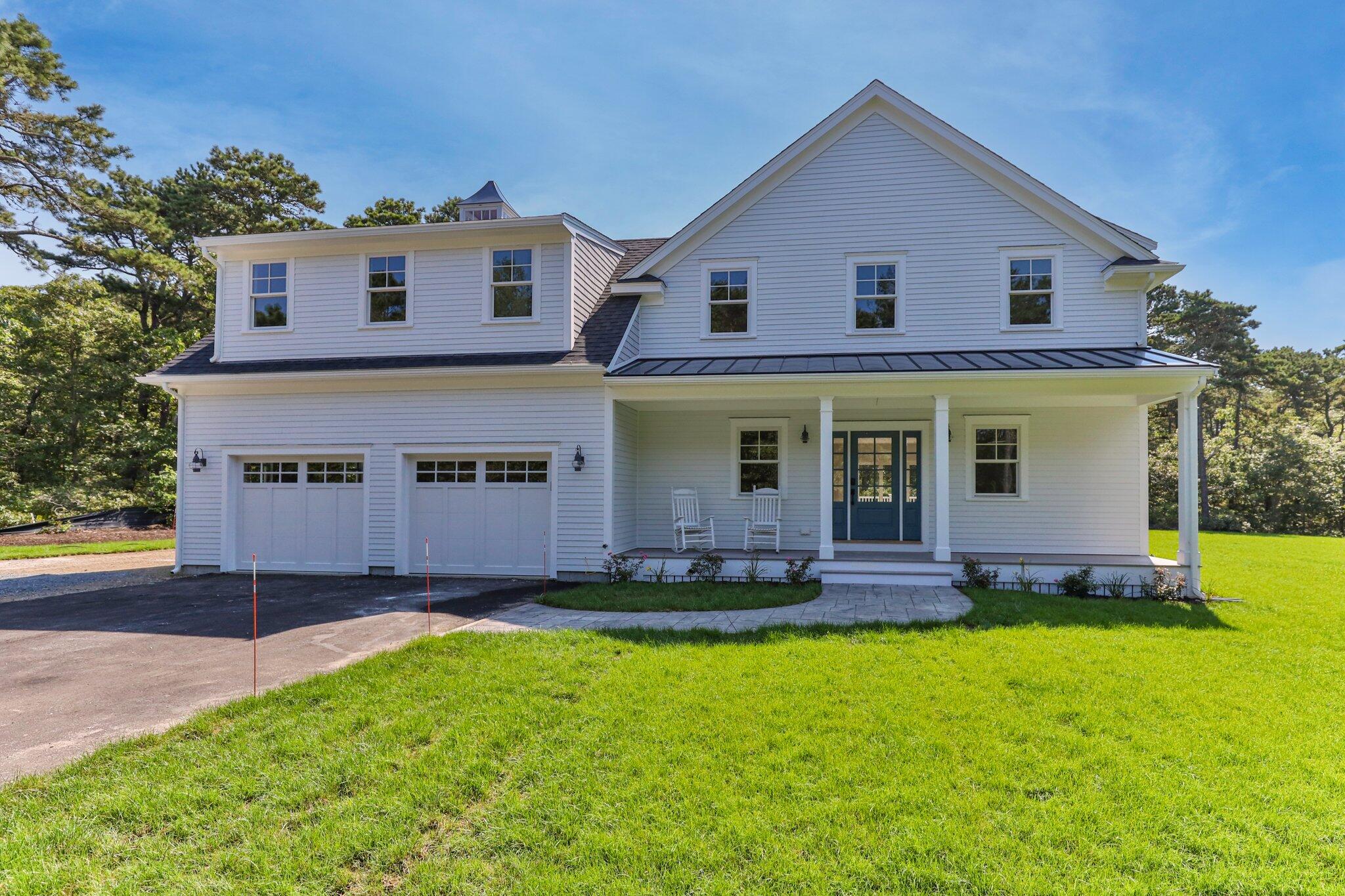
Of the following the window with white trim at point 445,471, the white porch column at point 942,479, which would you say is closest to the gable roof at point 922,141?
the white porch column at point 942,479

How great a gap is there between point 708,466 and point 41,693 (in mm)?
9059

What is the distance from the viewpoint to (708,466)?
475 inches

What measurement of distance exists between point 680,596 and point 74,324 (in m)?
21.4

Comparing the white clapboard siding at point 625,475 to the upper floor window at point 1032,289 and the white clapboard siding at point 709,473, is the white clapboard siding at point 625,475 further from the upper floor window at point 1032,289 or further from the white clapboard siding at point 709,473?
the upper floor window at point 1032,289

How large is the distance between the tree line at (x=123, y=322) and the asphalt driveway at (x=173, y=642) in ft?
41.6

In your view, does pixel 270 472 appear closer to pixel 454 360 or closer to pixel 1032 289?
pixel 454 360

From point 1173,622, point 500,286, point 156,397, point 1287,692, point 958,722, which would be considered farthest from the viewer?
point 156,397

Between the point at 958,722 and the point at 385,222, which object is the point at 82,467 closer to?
the point at 385,222

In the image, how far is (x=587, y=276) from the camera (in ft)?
38.7

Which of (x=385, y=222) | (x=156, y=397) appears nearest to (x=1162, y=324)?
(x=385, y=222)

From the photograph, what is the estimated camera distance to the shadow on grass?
6719 millimetres

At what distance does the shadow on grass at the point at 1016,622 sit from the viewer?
6.72m

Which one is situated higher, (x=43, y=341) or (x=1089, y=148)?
(x=1089, y=148)

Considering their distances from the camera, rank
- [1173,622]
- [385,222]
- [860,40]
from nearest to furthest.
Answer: [1173,622] < [860,40] < [385,222]
